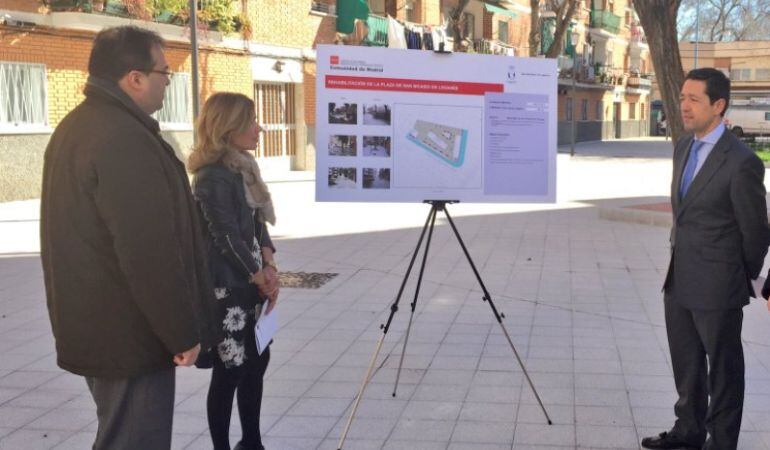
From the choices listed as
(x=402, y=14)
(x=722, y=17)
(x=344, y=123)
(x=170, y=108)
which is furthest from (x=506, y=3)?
(x=722, y=17)

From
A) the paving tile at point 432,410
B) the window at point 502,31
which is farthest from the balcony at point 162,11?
the window at point 502,31

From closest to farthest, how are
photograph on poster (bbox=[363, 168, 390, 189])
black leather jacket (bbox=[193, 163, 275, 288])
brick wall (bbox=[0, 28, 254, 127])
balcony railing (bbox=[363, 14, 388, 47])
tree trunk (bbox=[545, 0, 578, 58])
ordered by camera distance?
black leather jacket (bbox=[193, 163, 275, 288]) < photograph on poster (bbox=[363, 168, 390, 189]) < brick wall (bbox=[0, 28, 254, 127]) < balcony railing (bbox=[363, 14, 388, 47]) < tree trunk (bbox=[545, 0, 578, 58])

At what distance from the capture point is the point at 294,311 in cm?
738

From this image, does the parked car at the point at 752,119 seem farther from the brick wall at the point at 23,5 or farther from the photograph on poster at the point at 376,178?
the photograph on poster at the point at 376,178

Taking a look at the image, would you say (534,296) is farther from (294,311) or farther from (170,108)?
(170,108)

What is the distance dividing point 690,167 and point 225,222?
88.2 inches

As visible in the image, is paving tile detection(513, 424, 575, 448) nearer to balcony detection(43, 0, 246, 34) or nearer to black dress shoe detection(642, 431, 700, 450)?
black dress shoe detection(642, 431, 700, 450)

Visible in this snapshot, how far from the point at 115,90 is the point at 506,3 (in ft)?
124

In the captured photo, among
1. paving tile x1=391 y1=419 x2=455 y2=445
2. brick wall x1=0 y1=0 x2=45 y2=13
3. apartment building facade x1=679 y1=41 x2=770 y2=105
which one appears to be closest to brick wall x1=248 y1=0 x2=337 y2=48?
brick wall x1=0 y1=0 x2=45 y2=13


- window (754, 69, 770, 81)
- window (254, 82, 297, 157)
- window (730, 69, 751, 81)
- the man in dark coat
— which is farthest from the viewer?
window (730, 69, 751, 81)

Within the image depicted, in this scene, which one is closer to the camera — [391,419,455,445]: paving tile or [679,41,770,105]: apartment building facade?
[391,419,455,445]: paving tile

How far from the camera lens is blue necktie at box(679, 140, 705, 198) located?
407 centimetres

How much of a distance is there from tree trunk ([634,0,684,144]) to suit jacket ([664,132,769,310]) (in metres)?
7.97

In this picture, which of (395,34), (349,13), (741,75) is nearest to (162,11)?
(349,13)
